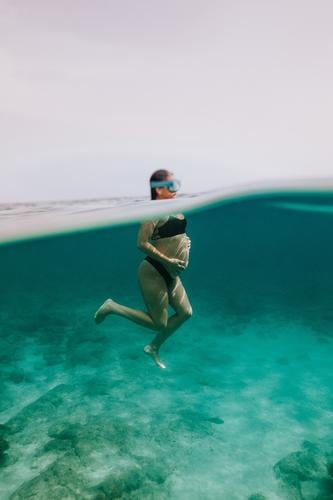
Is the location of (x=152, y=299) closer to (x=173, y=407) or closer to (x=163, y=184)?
(x=163, y=184)

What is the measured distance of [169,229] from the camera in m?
4.52

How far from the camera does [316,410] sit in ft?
34.0

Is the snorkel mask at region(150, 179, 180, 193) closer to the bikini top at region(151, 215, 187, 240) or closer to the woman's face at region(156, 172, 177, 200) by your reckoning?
the woman's face at region(156, 172, 177, 200)

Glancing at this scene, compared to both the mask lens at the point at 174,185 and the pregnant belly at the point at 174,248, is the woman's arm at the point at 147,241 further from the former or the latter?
the mask lens at the point at 174,185

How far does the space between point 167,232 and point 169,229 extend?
4 cm

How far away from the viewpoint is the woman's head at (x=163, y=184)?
164 inches

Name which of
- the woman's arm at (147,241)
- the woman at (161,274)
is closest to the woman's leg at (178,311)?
the woman at (161,274)

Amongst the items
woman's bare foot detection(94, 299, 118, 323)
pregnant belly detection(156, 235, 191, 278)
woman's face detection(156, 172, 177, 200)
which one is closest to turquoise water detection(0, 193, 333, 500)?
woman's bare foot detection(94, 299, 118, 323)

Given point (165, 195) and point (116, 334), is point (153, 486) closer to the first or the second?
point (165, 195)

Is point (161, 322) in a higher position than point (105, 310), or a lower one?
lower

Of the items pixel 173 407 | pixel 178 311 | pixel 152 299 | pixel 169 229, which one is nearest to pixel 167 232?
pixel 169 229

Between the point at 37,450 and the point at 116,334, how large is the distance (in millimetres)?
8360

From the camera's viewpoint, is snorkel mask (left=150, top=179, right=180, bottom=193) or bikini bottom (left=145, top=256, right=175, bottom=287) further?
bikini bottom (left=145, top=256, right=175, bottom=287)

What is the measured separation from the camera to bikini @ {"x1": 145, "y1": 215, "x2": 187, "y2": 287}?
14.7 feet
